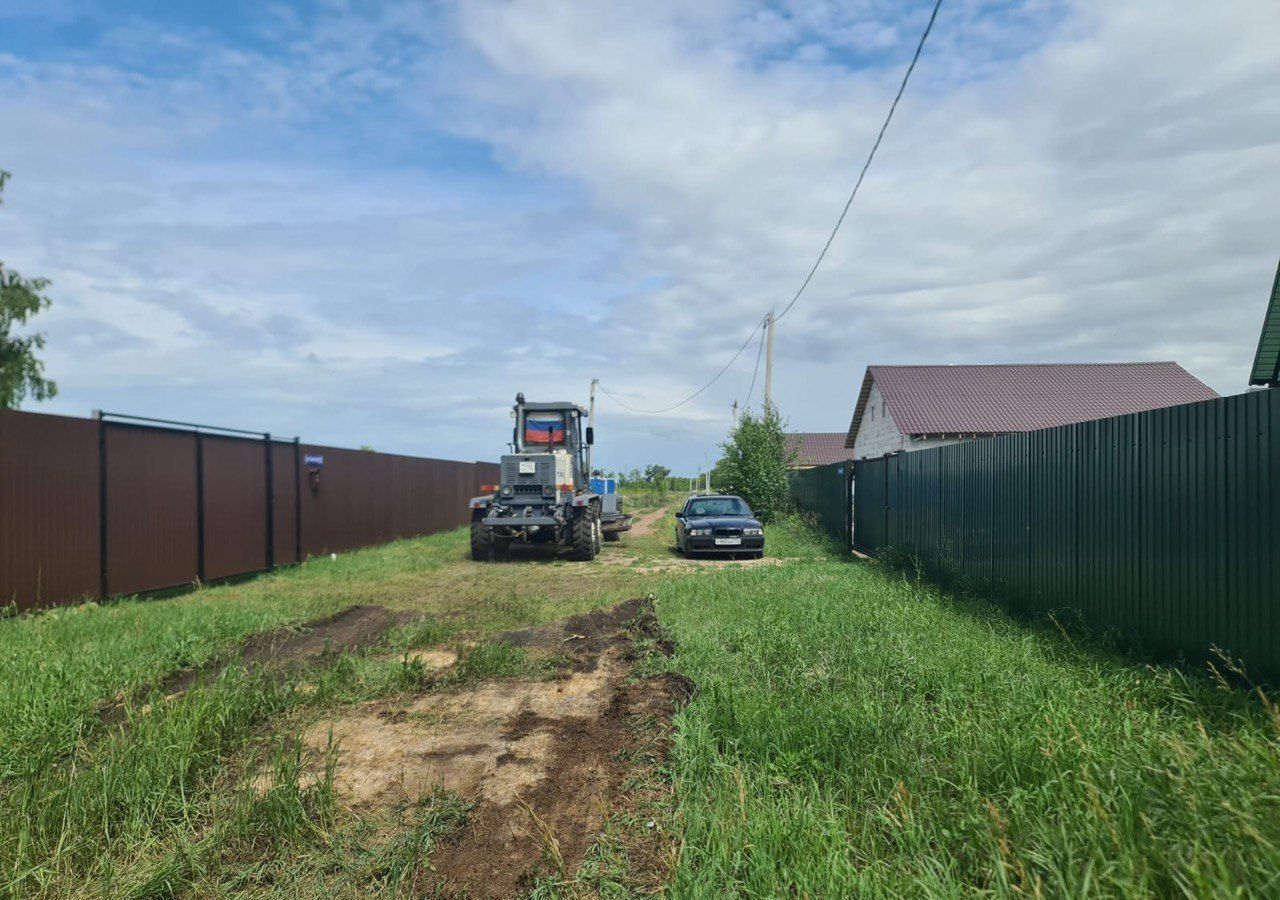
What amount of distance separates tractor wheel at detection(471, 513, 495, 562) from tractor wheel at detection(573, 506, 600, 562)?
5.74 ft

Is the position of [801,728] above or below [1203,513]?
below

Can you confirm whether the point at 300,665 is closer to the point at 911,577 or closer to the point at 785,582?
the point at 785,582

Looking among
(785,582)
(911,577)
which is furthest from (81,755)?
(911,577)

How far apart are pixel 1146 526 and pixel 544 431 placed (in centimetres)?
1255

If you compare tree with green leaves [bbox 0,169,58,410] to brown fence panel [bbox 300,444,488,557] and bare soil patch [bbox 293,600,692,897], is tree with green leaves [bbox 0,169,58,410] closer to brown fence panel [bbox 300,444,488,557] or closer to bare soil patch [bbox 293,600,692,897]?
brown fence panel [bbox 300,444,488,557]

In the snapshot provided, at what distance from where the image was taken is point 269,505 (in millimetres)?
13969

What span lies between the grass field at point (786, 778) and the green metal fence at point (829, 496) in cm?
1084

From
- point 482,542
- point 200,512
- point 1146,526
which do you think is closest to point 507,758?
point 1146,526

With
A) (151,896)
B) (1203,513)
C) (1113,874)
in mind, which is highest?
(1203,513)

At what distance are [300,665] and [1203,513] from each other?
6962 mm

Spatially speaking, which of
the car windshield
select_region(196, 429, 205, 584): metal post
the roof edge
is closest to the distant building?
the roof edge

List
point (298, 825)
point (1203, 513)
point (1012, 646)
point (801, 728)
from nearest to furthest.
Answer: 1. point (298, 825)
2. point (801, 728)
3. point (1203, 513)
4. point (1012, 646)

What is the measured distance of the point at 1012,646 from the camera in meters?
5.82

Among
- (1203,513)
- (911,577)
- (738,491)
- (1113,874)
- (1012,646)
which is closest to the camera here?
(1113,874)
